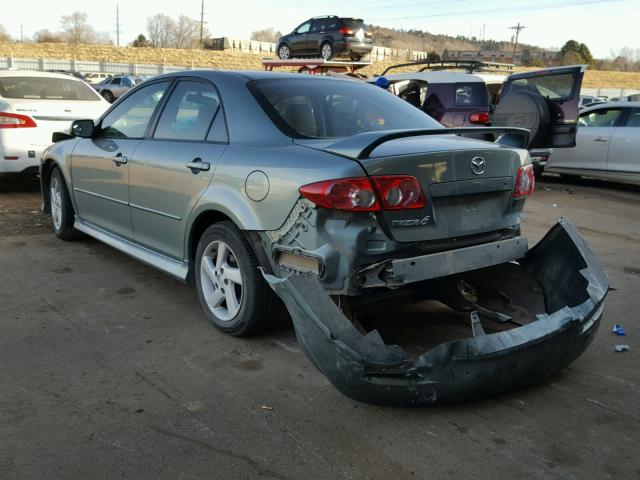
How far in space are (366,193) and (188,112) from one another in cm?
179

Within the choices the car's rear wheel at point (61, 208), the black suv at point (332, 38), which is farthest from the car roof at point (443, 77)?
the black suv at point (332, 38)

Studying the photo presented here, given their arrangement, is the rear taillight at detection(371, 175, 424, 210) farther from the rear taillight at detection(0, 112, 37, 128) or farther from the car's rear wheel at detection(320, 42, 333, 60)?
the car's rear wheel at detection(320, 42, 333, 60)

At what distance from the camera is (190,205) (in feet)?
13.1

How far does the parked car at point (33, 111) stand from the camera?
804cm

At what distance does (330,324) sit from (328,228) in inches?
20.1

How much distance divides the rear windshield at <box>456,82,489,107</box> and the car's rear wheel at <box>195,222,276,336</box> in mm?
8159

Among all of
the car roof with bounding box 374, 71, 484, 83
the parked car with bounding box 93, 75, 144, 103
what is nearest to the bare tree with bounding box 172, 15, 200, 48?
the parked car with bounding box 93, 75, 144, 103

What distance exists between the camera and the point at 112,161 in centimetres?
491

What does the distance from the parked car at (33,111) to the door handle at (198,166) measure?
503 cm

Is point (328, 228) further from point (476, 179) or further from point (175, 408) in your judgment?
point (175, 408)

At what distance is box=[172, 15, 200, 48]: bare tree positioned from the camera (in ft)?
338

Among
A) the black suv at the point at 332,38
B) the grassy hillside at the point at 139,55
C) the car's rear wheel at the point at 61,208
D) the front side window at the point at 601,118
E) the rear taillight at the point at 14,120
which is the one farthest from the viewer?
the grassy hillside at the point at 139,55

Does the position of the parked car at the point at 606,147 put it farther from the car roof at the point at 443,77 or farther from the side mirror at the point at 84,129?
the side mirror at the point at 84,129

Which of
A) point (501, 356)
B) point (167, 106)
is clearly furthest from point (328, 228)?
point (167, 106)
